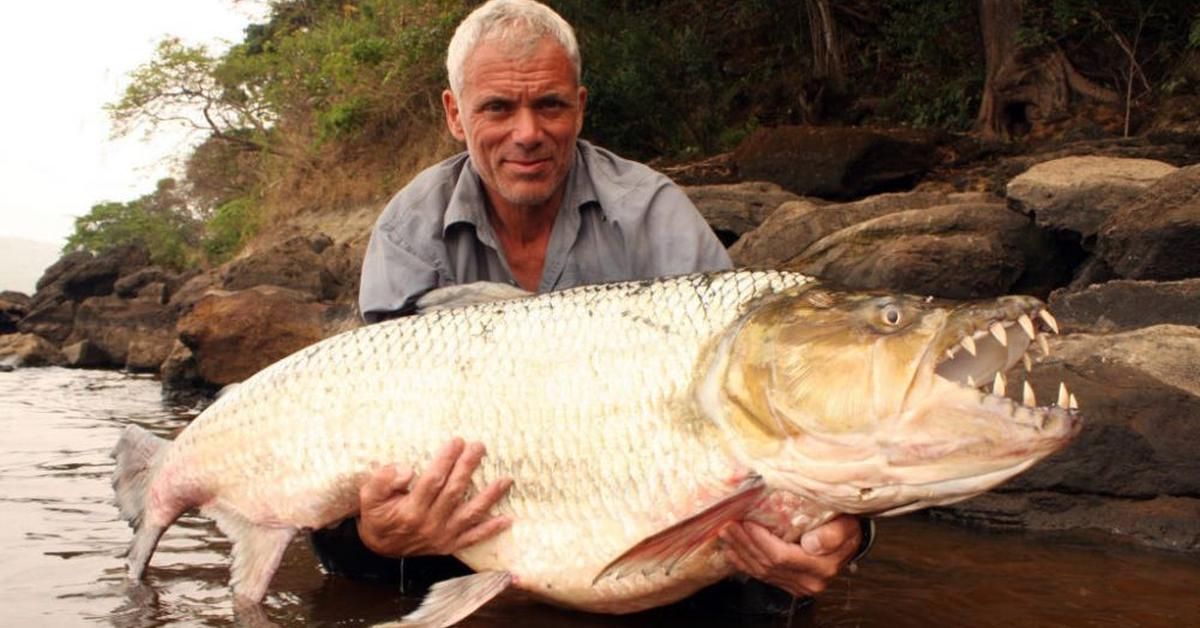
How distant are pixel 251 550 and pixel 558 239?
1552mm

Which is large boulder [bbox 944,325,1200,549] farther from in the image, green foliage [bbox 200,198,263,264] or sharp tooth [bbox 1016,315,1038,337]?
green foliage [bbox 200,198,263,264]

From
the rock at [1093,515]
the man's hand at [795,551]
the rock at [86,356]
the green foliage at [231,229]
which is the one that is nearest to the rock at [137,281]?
the green foliage at [231,229]

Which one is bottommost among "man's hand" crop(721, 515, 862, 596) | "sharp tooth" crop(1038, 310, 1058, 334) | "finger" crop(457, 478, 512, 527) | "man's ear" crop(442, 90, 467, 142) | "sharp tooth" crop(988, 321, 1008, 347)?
"man's hand" crop(721, 515, 862, 596)

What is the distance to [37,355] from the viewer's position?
1911 cm

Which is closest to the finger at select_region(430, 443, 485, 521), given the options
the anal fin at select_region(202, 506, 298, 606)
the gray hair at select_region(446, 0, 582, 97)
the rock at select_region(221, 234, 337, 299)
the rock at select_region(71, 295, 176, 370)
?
the anal fin at select_region(202, 506, 298, 606)

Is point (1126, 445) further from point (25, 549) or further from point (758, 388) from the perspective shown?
point (25, 549)

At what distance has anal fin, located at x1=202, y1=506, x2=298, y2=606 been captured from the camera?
339 centimetres

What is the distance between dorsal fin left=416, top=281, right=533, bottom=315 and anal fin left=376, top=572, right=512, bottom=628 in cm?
79

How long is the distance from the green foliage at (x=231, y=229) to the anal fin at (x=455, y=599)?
22597mm

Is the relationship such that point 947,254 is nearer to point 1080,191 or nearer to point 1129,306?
point 1080,191

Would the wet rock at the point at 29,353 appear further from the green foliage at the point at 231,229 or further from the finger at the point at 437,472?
the finger at the point at 437,472

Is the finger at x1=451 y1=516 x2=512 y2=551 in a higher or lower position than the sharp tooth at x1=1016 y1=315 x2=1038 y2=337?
lower

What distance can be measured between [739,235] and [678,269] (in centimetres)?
678

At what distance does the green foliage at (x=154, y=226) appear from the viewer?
34312 mm
